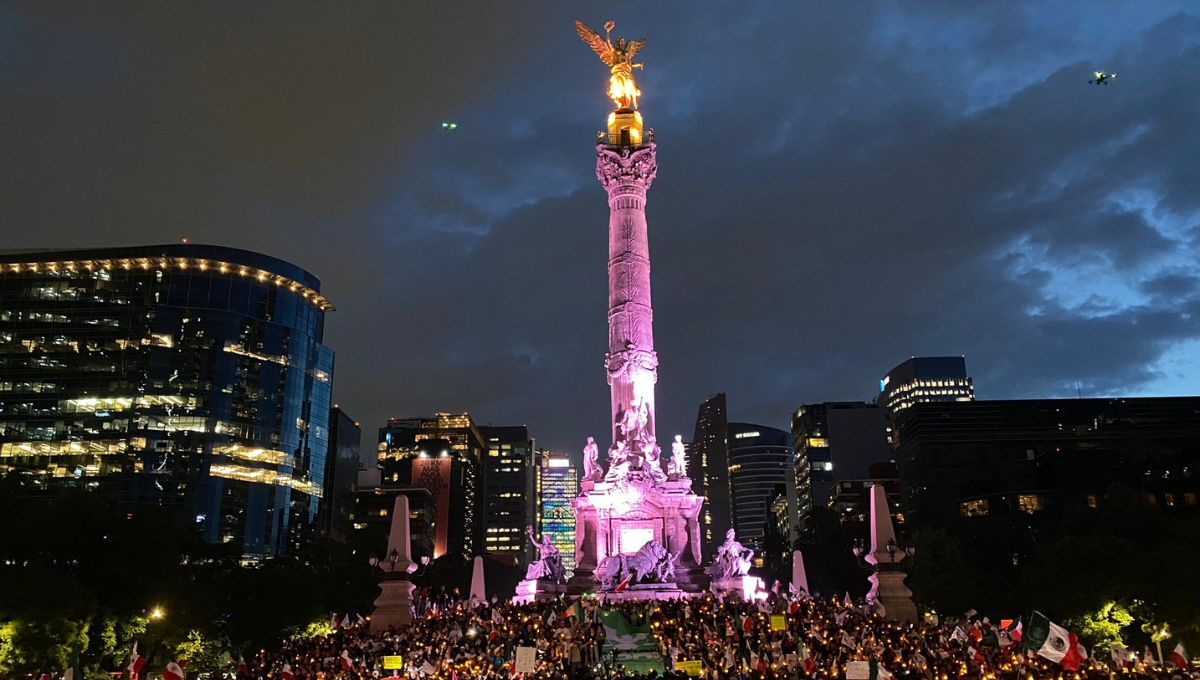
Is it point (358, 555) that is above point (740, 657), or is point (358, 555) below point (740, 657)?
above

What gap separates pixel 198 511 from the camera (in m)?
103

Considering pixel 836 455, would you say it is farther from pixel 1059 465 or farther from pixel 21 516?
pixel 21 516

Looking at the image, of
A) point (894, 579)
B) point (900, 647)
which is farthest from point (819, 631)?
point (894, 579)

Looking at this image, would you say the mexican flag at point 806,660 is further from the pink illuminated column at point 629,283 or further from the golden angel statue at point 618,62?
the golden angel statue at point 618,62

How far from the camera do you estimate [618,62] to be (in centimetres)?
6850

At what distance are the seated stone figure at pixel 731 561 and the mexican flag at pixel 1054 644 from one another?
97.6 feet

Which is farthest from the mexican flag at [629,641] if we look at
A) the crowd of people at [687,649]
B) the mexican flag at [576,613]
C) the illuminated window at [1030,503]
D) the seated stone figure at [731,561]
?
the illuminated window at [1030,503]

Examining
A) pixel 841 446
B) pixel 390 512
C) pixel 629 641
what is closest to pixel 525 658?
pixel 629 641

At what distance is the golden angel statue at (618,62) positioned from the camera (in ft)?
224

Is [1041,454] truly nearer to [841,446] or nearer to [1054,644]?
[841,446]

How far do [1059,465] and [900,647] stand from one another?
68933 millimetres

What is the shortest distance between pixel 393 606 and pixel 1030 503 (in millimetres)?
69108

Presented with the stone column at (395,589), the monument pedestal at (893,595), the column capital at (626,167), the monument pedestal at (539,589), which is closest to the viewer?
→ the monument pedestal at (893,595)

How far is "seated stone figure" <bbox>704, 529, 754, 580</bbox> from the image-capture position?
51062 mm
